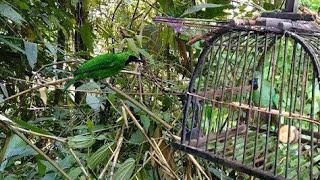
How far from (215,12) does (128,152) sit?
485 millimetres

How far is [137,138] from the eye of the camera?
117 centimetres

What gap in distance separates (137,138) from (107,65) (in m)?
0.27

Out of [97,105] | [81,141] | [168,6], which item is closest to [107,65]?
[81,141]

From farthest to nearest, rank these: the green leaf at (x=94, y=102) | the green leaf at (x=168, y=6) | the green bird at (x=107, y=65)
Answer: the green leaf at (x=168, y=6) < the green leaf at (x=94, y=102) < the green bird at (x=107, y=65)

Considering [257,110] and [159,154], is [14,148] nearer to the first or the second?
[159,154]

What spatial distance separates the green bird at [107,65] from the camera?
954 mm

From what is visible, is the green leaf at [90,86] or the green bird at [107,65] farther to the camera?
the green leaf at [90,86]

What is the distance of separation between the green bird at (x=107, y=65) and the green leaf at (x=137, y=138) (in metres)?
0.23

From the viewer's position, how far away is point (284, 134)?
96 centimetres

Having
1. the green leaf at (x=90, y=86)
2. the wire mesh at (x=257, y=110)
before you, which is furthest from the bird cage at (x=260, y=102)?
the green leaf at (x=90, y=86)

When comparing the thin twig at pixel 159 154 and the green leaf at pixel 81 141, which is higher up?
the green leaf at pixel 81 141

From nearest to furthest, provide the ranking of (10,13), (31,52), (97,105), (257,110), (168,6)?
(257,110) < (10,13) < (31,52) < (97,105) < (168,6)

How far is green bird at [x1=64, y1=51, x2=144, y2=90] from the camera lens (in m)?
0.95

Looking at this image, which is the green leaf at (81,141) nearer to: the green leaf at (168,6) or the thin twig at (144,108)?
the thin twig at (144,108)
